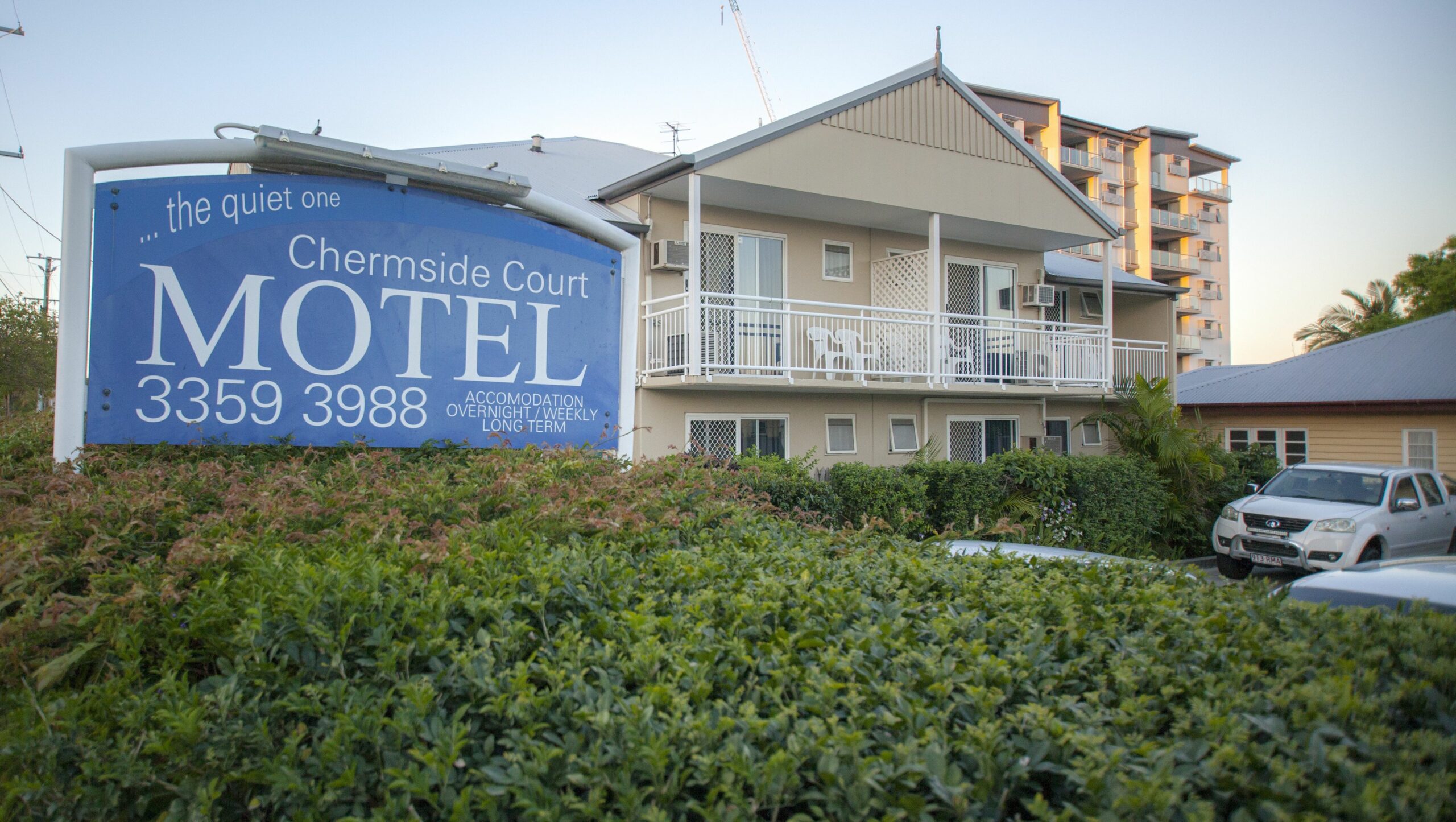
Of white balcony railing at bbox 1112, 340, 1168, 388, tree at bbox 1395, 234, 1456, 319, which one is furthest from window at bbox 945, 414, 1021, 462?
tree at bbox 1395, 234, 1456, 319

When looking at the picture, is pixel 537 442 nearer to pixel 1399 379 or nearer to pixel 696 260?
pixel 696 260

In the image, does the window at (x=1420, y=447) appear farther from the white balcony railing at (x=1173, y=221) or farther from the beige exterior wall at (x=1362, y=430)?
the white balcony railing at (x=1173, y=221)

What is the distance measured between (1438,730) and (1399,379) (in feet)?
83.6

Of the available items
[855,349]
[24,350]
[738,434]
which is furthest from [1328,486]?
[24,350]

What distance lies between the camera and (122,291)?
4.35 m

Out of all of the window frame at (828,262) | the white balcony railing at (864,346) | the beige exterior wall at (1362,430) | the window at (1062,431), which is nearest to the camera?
the white balcony railing at (864,346)

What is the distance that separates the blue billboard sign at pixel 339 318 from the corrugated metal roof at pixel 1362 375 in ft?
75.7

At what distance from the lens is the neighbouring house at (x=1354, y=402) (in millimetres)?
20594

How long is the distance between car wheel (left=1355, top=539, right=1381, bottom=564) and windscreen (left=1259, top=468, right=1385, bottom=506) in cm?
63

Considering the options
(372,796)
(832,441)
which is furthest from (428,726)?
(832,441)

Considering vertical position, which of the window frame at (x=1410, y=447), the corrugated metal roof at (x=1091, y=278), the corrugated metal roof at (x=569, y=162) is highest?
the corrugated metal roof at (x=569, y=162)

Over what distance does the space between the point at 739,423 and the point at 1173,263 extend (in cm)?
6197

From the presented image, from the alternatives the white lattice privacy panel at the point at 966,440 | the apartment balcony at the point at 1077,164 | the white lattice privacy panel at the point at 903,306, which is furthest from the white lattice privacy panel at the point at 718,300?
the apartment balcony at the point at 1077,164

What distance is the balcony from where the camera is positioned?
6291 centimetres
